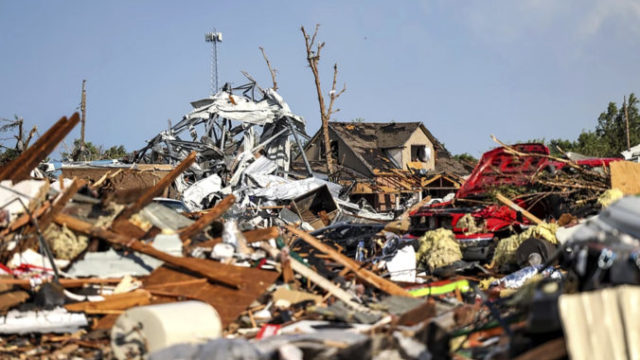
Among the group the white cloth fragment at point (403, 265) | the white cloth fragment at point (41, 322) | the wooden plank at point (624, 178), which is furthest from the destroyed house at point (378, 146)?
the white cloth fragment at point (41, 322)

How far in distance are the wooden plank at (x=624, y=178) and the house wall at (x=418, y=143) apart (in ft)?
111

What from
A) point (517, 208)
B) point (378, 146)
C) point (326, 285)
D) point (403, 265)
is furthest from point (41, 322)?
point (378, 146)

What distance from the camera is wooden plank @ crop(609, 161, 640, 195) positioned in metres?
11.4

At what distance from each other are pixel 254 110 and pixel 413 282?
1644cm

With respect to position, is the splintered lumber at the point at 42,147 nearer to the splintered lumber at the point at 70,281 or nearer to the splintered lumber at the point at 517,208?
the splintered lumber at the point at 70,281

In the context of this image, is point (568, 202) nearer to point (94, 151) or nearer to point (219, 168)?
point (219, 168)

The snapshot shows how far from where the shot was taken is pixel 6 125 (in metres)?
25.3

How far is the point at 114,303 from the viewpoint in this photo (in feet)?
25.5

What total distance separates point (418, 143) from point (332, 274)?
3844cm

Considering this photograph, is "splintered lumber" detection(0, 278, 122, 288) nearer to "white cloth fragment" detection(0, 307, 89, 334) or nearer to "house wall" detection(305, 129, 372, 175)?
"white cloth fragment" detection(0, 307, 89, 334)

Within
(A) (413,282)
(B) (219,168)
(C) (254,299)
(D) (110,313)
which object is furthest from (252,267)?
(B) (219,168)

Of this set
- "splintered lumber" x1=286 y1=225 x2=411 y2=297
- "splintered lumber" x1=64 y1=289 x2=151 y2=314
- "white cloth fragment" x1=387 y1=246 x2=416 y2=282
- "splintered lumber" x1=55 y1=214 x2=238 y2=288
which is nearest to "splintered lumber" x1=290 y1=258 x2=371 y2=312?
"splintered lumber" x1=286 y1=225 x2=411 y2=297

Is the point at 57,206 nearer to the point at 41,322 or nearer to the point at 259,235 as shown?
the point at 41,322

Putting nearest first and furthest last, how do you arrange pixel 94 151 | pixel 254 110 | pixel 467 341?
pixel 467 341
pixel 254 110
pixel 94 151
